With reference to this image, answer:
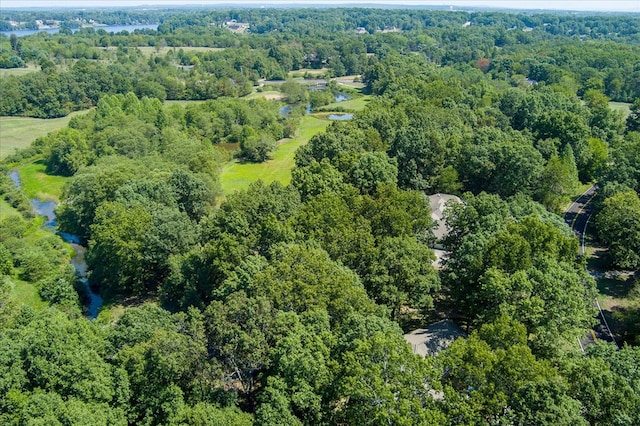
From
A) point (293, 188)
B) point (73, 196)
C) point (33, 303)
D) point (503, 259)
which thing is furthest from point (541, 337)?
point (73, 196)

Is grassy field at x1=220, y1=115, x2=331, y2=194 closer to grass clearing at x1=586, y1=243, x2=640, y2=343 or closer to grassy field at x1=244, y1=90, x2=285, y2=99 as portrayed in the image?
grass clearing at x1=586, y1=243, x2=640, y2=343

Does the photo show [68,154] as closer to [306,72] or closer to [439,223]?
[439,223]

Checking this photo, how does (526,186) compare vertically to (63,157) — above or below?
above

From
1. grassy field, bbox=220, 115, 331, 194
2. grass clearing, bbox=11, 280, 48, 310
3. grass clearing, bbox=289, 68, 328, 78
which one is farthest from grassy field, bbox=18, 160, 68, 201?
grass clearing, bbox=289, 68, 328, 78

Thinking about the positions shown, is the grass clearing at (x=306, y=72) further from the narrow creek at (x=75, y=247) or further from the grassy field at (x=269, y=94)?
the narrow creek at (x=75, y=247)

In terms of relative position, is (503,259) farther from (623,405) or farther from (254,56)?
(254,56)

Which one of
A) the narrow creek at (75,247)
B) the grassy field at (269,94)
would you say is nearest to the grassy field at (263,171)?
the narrow creek at (75,247)

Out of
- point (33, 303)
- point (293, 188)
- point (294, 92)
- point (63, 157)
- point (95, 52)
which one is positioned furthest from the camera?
point (95, 52)

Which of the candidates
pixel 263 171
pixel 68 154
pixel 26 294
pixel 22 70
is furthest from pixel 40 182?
pixel 22 70
